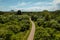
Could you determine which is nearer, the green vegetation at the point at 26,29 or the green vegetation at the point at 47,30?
the green vegetation at the point at 47,30

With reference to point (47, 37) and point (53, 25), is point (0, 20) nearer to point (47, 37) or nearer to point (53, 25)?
point (53, 25)

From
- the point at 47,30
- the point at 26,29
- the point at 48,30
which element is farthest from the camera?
the point at 26,29

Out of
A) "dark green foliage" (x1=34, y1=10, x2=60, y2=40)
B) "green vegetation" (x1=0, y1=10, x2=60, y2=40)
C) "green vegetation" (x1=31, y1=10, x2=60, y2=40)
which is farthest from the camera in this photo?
"green vegetation" (x1=0, y1=10, x2=60, y2=40)

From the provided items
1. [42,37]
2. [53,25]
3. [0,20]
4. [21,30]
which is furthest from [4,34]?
[0,20]

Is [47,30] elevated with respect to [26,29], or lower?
elevated

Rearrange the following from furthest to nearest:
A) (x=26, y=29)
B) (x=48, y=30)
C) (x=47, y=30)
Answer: (x=26, y=29) < (x=47, y=30) < (x=48, y=30)

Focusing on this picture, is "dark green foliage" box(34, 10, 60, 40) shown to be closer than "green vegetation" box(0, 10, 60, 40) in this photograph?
Yes

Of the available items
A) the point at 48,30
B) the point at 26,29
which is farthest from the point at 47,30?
the point at 26,29

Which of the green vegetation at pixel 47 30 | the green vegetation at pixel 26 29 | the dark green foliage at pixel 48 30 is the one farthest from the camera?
the green vegetation at pixel 26 29

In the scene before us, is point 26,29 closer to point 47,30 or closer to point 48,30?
point 47,30

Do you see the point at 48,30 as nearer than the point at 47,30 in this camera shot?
Yes

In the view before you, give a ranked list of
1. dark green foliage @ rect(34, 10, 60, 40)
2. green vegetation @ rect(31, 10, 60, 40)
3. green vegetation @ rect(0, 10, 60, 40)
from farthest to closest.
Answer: green vegetation @ rect(0, 10, 60, 40), green vegetation @ rect(31, 10, 60, 40), dark green foliage @ rect(34, 10, 60, 40)
